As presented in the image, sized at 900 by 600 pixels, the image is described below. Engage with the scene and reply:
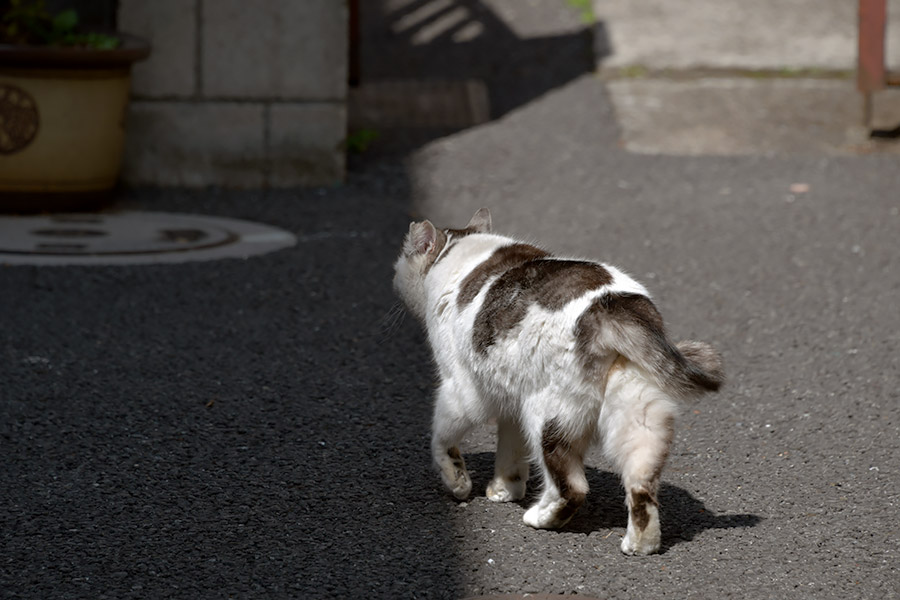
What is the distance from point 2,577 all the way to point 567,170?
5773mm

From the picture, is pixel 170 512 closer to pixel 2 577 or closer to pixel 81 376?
pixel 2 577

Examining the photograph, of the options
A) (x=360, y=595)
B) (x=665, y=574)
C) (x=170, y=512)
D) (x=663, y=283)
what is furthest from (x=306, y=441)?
(x=663, y=283)

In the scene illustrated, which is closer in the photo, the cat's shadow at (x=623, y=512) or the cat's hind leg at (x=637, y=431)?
the cat's hind leg at (x=637, y=431)

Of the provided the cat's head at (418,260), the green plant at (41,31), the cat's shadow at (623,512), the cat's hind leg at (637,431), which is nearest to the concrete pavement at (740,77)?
the green plant at (41,31)

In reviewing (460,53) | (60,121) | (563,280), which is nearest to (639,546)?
(563,280)

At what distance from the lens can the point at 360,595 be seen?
304 cm

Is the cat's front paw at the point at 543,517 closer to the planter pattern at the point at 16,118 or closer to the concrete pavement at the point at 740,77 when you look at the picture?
the planter pattern at the point at 16,118

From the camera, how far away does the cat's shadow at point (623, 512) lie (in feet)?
11.4

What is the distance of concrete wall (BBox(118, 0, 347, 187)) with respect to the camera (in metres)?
7.93

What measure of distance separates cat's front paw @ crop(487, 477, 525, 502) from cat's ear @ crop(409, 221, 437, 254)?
0.78 meters

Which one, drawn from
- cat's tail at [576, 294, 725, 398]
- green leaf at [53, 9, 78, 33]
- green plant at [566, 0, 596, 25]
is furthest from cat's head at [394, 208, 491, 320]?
green plant at [566, 0, 596, 25]

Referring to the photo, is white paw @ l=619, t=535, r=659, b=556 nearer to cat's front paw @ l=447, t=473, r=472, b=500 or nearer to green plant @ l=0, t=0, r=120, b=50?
cat's front paw @ l=447, t=473, r=472, b=500

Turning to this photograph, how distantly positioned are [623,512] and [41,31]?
211 inches

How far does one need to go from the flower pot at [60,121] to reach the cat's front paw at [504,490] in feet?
14.8
